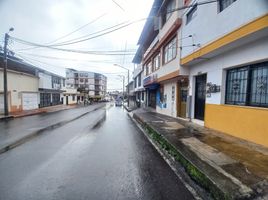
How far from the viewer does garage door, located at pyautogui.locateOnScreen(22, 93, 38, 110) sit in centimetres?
2438

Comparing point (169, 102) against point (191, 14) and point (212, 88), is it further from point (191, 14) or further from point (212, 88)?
point (191, 14)

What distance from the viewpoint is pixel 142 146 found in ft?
23.5

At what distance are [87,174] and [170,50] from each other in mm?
12076

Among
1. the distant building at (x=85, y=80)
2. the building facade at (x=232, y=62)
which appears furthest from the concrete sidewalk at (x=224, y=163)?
the distant building at (x=85, y=80)

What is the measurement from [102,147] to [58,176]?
2.60 meters

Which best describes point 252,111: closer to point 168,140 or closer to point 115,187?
point 168,140

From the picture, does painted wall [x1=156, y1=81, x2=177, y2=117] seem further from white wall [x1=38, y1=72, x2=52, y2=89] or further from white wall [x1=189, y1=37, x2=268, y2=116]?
white wall [x1=38, y1=72, x2=52, y2=89]

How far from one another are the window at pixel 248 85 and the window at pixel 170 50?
5603 mm

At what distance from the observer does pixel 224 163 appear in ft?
14.5

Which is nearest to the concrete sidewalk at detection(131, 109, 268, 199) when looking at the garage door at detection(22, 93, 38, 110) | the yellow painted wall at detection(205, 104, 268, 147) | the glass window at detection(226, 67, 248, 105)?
the yellow painted wall at detection(205, 104, 268, 147)

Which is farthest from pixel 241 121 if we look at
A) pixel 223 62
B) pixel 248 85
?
pixel 223 62

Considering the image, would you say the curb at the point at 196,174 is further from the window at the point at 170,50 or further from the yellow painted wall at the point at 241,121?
the window at the point at 170,50

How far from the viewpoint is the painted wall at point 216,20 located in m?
5.61

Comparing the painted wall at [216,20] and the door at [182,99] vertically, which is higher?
the painted wall at [216,20]
